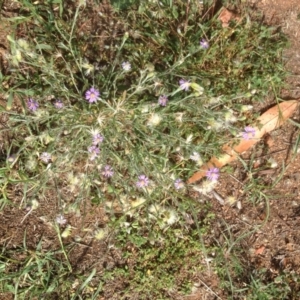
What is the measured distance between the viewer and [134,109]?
2.45 metres

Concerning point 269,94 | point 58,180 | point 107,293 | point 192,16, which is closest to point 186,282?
point 107,293

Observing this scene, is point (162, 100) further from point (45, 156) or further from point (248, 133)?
point (45, 156)

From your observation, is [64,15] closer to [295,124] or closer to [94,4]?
[94,4]

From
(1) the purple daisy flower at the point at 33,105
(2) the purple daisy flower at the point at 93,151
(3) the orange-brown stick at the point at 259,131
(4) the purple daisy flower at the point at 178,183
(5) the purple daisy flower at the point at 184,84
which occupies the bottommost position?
(4) the purple daisy flower at the point at 178,183

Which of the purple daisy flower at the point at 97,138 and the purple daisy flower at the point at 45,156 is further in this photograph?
the purple daisy flower at the point at 45,156

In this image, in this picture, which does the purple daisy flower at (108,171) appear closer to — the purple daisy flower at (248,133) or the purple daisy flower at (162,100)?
the purple daisy flower at (162,100)

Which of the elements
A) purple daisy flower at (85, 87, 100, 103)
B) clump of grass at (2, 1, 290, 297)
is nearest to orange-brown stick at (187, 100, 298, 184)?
clump of grass at (2, 1, 290, 297)

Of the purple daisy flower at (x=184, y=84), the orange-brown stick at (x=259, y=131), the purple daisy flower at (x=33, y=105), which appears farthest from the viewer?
the orange-brown stick at (x=259, y=131)

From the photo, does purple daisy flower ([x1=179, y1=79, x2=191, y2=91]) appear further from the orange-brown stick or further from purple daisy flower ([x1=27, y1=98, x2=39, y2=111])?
purple daisy flower ([x1=27, y1=98, x2=39, y2=111])

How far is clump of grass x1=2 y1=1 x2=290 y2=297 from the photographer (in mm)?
2504

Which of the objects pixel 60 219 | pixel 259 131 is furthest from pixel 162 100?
pixel 60 219

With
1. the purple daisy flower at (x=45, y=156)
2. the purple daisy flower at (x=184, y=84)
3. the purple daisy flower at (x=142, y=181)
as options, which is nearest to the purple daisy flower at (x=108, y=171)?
the purple daisy flower at (x=142, y=181)

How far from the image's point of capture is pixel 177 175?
8.57ft

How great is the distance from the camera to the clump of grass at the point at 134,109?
8.21ft
